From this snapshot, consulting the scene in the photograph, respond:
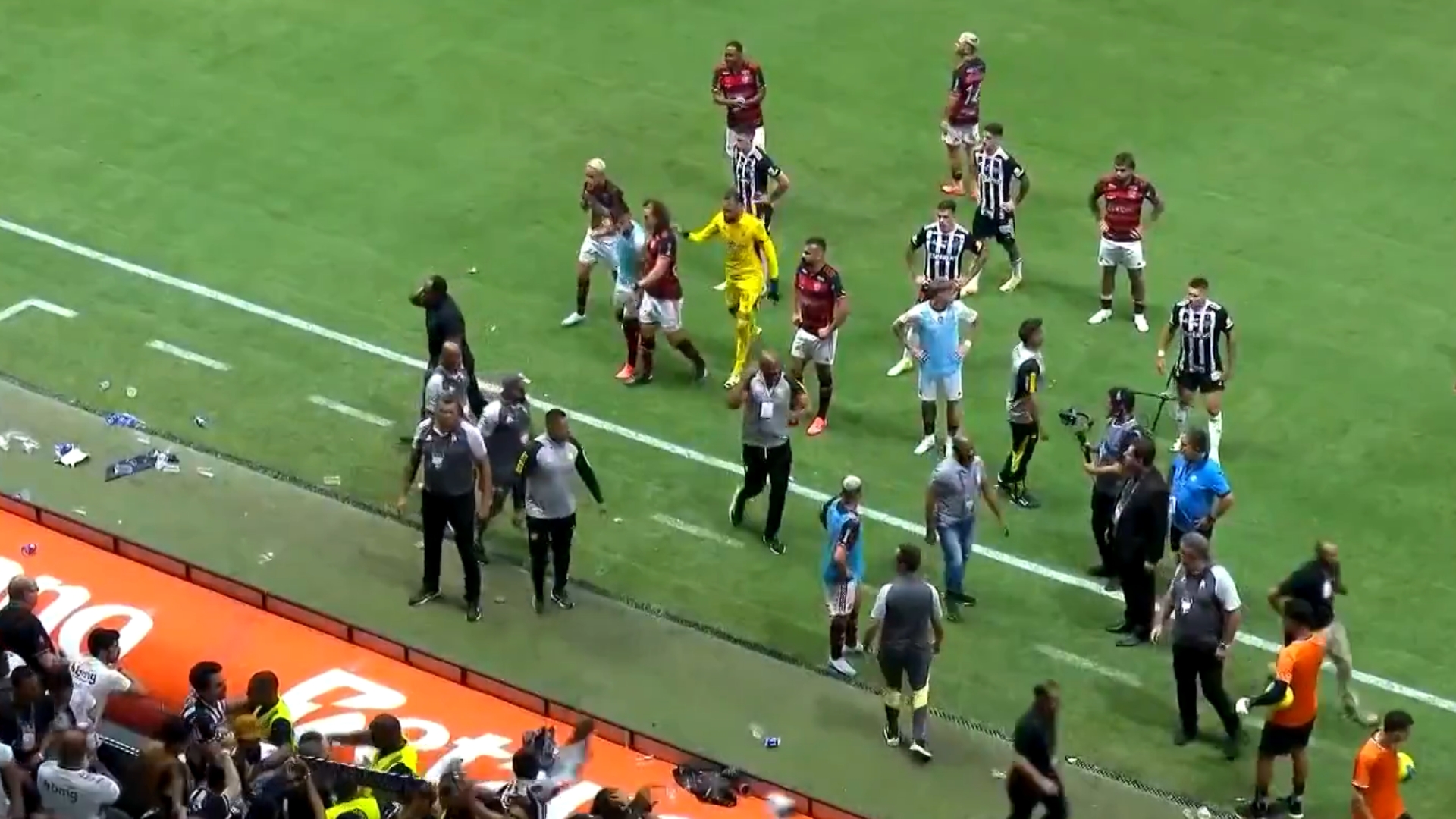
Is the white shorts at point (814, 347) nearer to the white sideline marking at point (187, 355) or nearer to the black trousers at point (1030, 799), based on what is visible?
the white sideline marking at point (187, 355)

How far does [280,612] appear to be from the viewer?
15789 millimetres

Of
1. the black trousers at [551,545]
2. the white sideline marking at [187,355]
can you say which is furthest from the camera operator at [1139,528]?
the white sideline marking at [187,355]

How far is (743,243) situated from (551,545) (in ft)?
12.9

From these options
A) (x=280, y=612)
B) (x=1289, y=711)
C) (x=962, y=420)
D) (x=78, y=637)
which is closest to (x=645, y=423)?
(x=962, y=420)

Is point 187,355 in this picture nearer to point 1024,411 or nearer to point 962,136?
point 1024,411

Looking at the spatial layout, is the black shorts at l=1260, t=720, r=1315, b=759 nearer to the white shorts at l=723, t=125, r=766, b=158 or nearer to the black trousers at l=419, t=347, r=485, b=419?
the black trousers at l=419, t=347, r=485, b=419

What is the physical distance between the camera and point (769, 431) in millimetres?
16484

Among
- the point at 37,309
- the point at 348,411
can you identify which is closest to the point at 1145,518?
the point at 348,411

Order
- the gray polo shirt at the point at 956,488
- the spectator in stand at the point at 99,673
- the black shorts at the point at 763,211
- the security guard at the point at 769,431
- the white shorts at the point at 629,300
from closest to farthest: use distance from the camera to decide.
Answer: the spectator in stand at the point at 99,673, the gray polo shirt at the point at 956,488, the security guard at the point at 769,431, the white shorts at the point at 629,300, the black shorts at the point at 763,211

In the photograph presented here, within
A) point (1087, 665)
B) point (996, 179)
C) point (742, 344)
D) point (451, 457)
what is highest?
point (996, 179)

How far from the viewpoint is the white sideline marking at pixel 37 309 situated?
20.4 meters

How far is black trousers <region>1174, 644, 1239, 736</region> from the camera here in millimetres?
14352

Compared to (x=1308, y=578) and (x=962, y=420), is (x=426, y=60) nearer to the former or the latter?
(x=962, y=420)

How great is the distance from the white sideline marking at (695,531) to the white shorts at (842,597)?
2006 millimetres
